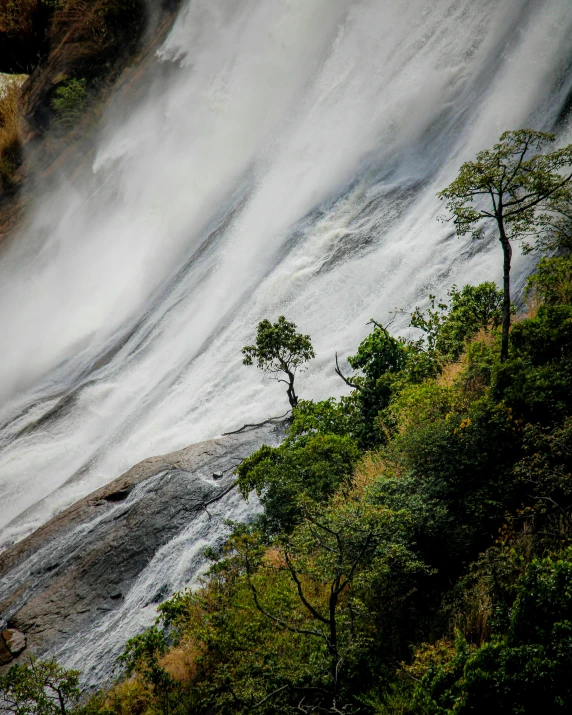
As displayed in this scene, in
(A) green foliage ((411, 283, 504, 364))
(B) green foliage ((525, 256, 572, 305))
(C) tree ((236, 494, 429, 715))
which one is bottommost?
(C) tree ((236, 494, 429, 715))

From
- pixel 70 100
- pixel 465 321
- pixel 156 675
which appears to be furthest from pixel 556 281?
pixel 70 100

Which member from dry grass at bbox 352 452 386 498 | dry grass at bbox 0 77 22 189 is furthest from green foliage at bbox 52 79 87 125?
dry grass at bbox 352 452 386 498

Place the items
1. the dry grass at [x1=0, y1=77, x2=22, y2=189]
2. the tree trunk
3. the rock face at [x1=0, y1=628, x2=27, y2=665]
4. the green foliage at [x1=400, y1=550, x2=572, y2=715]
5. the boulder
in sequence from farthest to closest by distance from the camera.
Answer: the dry grass at [x1=0, y1=77, x2=22, y2=189]
the boulder
the rock face at [x1=0, y1=628, x2=27, y2=665]
the tree trunk
the green foliage at [x1=400, y1=550, x2=572, y2=715]

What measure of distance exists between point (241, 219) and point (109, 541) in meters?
17.7

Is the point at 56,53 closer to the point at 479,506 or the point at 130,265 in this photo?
the point at 130,265

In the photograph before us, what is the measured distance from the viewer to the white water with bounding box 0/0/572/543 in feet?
66.8

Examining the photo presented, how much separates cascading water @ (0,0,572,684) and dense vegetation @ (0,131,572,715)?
7637mm

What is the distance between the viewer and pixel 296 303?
21906mm

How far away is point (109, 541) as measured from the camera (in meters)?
14.7

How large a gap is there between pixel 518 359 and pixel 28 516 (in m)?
16.9

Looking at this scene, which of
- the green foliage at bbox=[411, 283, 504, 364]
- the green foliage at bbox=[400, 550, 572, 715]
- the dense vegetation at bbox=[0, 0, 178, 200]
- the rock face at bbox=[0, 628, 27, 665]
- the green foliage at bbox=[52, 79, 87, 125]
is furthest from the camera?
the dense vegetation at bbox=[0, 0, 178, 200]

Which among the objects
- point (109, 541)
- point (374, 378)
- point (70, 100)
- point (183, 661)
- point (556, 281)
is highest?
point (70, 100)

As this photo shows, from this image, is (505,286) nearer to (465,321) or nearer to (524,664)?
(465,321)

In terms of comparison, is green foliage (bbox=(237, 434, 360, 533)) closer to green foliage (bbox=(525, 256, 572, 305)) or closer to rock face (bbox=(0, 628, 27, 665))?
green foliage (bbox=(525, 256, 572, 305))
